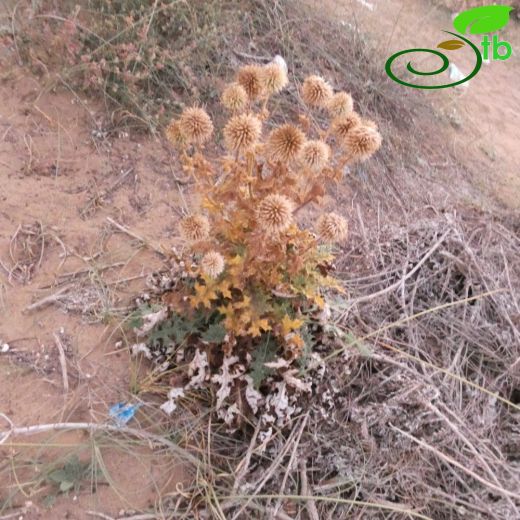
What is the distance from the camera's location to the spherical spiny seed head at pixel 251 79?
1.83 m

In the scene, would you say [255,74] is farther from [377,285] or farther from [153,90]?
[153,90]

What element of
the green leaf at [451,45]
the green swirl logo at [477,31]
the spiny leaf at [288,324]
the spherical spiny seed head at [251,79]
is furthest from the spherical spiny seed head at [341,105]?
the green leaf at [451,45]

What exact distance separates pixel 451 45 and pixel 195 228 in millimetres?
4953

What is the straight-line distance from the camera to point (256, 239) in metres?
1.83

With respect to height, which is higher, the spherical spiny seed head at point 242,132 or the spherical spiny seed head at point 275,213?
the spherical spiny seed head at point 242,132

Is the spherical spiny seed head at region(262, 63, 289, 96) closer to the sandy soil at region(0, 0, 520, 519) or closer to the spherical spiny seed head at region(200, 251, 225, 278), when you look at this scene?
the spherical spiny seed head at region(200, 251, 225, 278)

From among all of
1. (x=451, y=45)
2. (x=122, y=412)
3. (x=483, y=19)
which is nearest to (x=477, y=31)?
(x=483, y=19)

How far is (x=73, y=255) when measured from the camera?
257cm

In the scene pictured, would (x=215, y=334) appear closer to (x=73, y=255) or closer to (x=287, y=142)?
(x=287, y=142)

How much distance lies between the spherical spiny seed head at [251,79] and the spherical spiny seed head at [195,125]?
17cm

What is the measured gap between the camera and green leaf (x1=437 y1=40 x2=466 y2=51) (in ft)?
18.6

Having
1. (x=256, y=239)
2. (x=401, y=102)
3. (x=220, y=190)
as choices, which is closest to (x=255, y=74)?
(x=220, y=190)

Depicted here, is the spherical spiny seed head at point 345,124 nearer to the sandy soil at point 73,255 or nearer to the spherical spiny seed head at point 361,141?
the spherical spiny seed head at point 361,141

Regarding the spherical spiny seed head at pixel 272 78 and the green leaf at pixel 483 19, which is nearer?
the spherical spiny seed head at pixel 272 78
